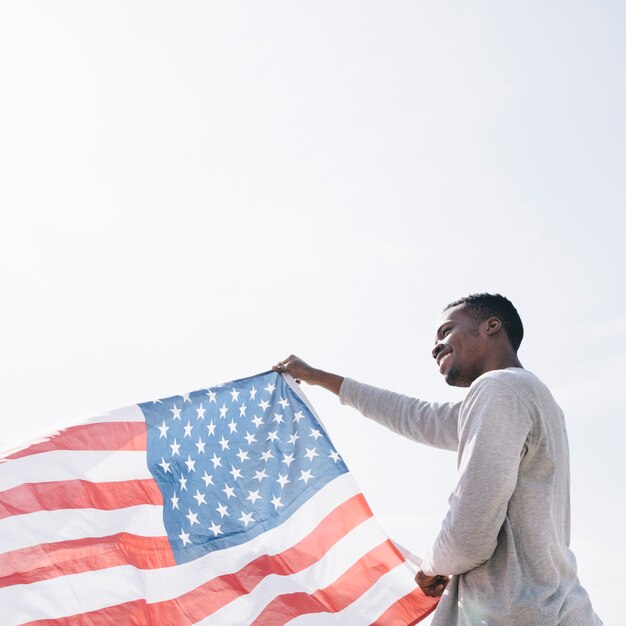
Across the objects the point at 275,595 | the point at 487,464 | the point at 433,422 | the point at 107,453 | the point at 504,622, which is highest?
the point at 107,453

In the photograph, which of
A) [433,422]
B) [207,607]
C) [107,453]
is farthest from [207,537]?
[433,422]

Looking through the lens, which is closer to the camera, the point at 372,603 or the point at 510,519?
the point at 510,519

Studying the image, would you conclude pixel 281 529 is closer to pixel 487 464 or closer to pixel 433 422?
pixel 433 422

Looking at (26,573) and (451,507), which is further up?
(26,573)

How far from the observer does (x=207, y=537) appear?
5.20 metres

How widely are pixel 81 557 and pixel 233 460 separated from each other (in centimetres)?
120

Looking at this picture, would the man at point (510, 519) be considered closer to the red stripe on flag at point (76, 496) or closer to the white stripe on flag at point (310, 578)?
the white stripe on flag at point (310, 578)

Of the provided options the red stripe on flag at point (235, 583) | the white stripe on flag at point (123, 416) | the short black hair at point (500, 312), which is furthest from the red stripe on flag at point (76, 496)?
the short black hair at point (500, 312)

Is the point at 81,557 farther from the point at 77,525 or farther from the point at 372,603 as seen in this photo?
the point at 372,603

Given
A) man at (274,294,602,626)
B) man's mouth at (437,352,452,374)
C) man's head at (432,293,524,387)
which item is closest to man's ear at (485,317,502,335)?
man's head at (432,293,524,387)

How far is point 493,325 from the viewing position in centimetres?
478

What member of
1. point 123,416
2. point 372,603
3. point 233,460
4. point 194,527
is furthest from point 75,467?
point 372,603

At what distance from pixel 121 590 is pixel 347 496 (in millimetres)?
1548

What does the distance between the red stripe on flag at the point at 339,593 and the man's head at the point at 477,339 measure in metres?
1.27
